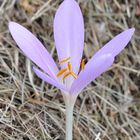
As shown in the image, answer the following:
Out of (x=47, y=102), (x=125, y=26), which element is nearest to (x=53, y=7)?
(x=125, y=26)

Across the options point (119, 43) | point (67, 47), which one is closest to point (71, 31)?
point (67, 47)

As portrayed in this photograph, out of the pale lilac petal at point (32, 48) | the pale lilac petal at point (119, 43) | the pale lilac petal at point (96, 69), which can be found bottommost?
the pale lilac petal at point (96, 69)

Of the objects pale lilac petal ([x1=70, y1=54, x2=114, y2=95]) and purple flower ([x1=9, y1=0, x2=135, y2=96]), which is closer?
pale lilac petal ([x1=70, y1=54, x2=114, y2=95])

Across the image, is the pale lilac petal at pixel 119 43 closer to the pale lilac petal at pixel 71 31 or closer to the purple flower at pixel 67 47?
the purple flower at pixel 67 47

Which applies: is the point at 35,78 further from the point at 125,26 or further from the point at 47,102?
the point at 125,26

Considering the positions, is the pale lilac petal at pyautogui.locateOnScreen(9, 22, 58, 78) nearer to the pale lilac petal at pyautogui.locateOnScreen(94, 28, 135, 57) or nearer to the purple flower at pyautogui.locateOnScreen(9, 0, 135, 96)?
the purple flower at pyautogui.locateOnScreen(9, 0, 135, 96)

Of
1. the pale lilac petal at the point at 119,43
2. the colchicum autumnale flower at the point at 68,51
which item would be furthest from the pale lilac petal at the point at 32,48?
the pale lilac petal at the point at 119,43

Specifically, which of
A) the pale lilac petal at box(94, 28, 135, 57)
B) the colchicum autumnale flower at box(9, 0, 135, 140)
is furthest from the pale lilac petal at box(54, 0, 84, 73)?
the pale lilac petal at box(94, 28, 135, 57)

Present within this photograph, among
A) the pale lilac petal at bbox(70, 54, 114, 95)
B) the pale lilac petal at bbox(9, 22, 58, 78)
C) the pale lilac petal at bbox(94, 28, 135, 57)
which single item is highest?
the pale lilac petal at bbox(9, 22, 58, 78)
